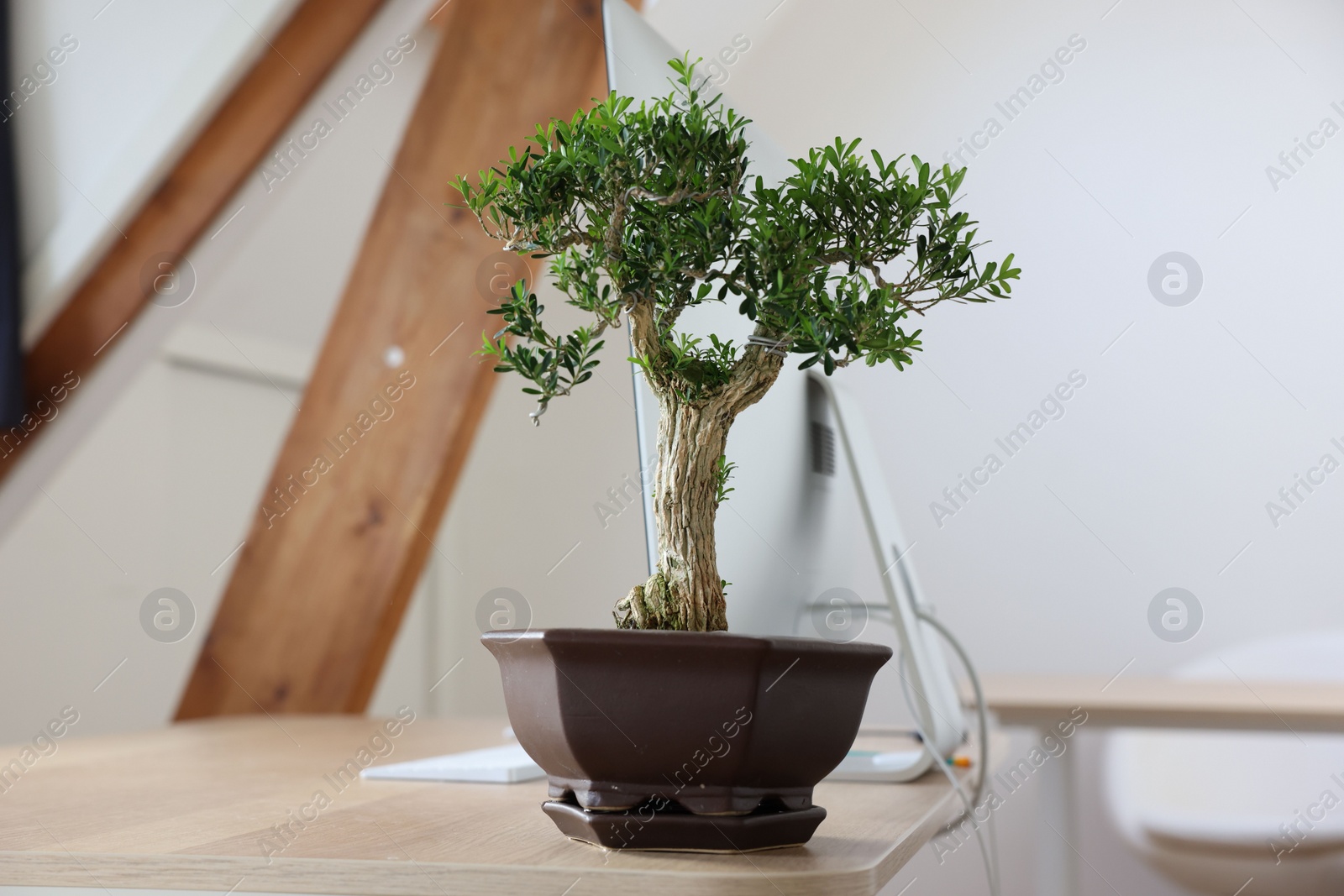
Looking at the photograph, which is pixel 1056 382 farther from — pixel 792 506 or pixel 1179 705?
pixel 792 506

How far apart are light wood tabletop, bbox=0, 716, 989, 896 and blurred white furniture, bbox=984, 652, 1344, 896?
682 millimetres

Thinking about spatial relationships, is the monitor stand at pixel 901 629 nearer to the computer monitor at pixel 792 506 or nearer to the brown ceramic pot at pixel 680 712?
the computer monitor at pixel 792 506

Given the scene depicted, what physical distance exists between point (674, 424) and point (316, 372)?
1.60m

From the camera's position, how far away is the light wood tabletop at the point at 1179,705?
147 cm

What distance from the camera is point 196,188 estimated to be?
73.1 inches

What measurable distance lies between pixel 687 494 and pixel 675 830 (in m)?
0.19

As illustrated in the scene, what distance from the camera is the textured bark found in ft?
2.12

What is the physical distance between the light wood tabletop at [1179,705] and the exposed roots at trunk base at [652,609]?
1129 mm

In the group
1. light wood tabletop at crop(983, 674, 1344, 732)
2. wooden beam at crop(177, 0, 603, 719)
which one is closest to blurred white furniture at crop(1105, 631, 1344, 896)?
light wood tabletop at crop(983, 674, 1344, 732)

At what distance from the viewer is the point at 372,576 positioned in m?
2.10

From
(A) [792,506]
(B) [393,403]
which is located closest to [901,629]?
(A) [792,506]

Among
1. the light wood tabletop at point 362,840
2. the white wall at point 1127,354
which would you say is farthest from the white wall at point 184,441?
the white wall at point 1127,354

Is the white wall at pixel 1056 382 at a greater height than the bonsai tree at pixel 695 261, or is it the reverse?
the white wall at pixel 1056 382

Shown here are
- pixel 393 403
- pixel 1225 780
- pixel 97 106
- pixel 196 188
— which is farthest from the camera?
pixel 1225 780
